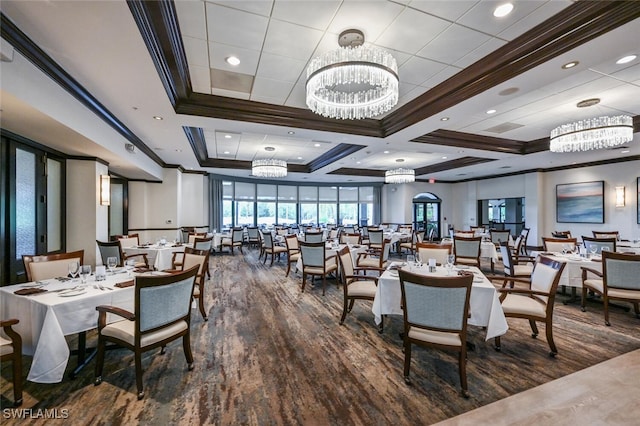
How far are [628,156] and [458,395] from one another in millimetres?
10001

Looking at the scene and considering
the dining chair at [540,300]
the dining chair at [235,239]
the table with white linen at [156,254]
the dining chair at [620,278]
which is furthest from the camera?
the dining chair at [235,239]

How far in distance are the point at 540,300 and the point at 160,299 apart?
148 inches

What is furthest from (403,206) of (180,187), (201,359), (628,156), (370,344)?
(201,359)

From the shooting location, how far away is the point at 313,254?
16.8 feet

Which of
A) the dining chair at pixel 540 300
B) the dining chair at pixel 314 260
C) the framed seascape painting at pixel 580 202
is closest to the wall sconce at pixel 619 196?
the framed seascape painting at pixel 580 202

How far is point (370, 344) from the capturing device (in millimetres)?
3115

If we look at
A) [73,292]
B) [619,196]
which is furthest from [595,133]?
[73,292]

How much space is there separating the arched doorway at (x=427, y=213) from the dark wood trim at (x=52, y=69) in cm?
1188

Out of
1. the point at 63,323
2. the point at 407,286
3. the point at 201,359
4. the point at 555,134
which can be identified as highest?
the point at 555,134

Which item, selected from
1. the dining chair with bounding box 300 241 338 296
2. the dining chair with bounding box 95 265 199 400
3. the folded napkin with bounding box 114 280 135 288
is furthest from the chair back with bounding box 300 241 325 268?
the folded napkin with bounding box 114 280 135 288

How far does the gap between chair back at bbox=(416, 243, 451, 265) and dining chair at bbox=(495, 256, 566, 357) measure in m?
1.29

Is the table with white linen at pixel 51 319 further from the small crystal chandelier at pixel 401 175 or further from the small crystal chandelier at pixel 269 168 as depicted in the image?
the small crystal chandelier at pixel 401 175

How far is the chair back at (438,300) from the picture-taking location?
219cm

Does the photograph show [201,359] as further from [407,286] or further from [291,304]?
[407,286]
